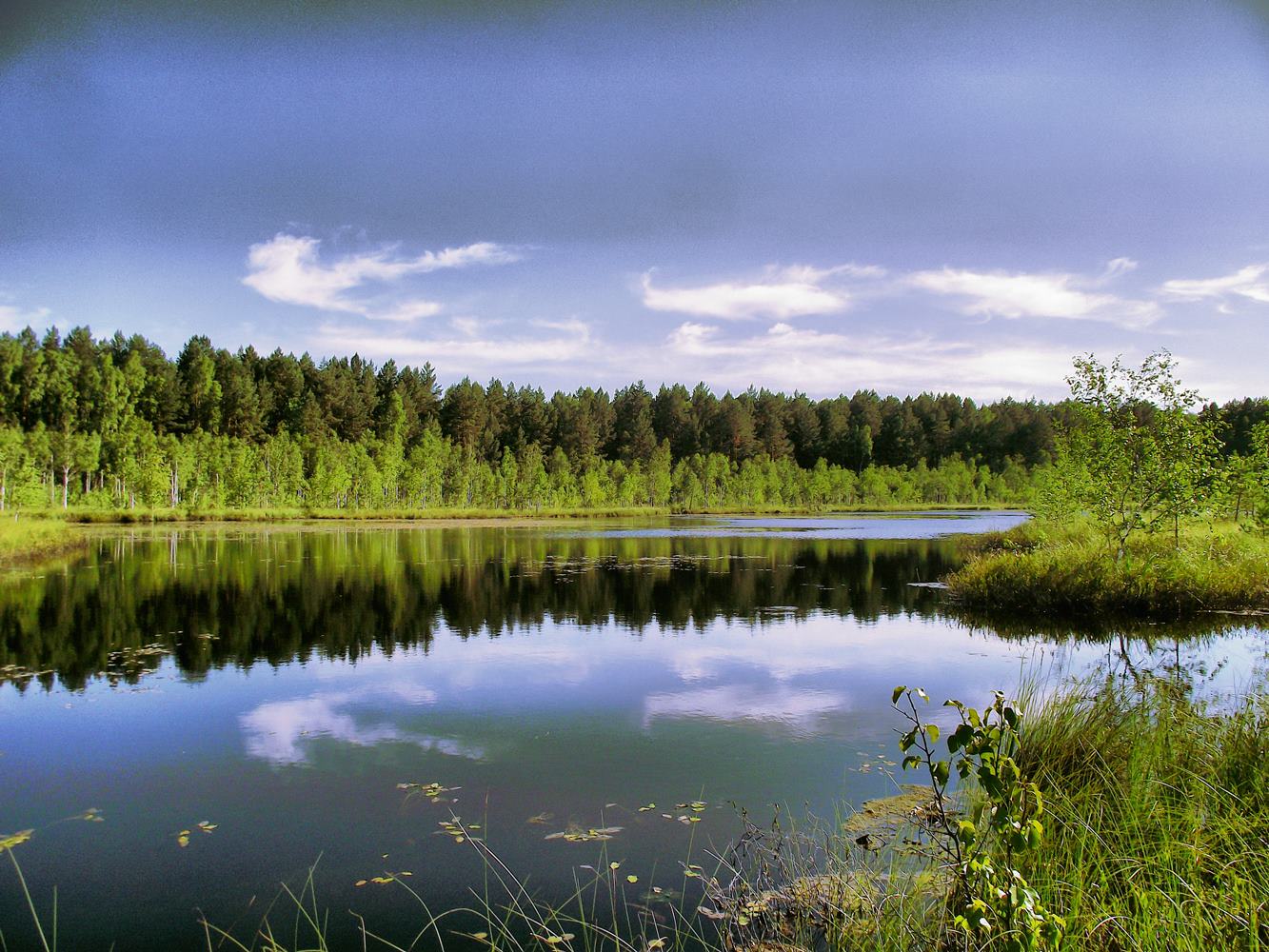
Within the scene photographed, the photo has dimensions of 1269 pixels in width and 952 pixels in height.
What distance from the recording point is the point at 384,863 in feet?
18.1

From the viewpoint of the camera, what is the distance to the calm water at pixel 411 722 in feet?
18.1

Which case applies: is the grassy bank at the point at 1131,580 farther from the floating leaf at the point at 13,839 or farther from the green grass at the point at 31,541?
the green grass at the point at 31,541

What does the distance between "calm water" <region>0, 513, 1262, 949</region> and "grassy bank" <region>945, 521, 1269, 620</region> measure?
6.06 feet

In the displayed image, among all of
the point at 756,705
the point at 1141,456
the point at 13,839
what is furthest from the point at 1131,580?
the point at 13,839

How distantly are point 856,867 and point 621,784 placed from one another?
7.76ft

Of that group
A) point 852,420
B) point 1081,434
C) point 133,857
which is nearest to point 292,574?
point 133,857

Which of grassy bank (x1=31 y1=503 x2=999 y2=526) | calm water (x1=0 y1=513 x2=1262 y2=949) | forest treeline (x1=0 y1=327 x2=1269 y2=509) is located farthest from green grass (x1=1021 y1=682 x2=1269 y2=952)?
grassy bank (x1=31 y1=503 x2=999 y2=526)

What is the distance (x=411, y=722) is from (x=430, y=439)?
68624 millimetres

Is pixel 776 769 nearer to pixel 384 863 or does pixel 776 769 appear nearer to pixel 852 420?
pixel 384 863

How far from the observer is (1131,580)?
1650 centimetres

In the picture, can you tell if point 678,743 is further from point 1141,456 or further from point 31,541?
point 31,541

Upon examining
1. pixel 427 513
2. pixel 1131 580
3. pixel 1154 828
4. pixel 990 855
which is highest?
pixel 990 855

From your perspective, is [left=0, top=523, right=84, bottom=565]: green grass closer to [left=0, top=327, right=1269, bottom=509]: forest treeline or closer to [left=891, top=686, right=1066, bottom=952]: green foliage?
[left=0, top=327, right=1269, bottom=509]: forest treeline

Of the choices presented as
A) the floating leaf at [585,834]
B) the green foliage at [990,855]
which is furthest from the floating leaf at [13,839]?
the green foliage at [990,855]
